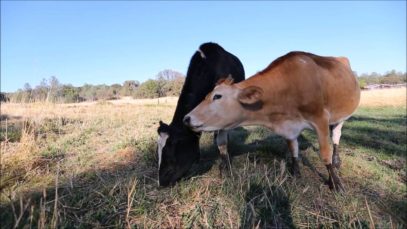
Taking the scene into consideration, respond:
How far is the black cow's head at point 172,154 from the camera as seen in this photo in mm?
5301

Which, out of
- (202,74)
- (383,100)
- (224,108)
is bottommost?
(383,100)

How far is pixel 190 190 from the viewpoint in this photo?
16.4 ft

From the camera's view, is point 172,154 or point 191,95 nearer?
point 172,154

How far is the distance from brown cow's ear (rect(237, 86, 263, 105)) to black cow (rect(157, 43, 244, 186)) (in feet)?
1.62

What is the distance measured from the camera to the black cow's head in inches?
209

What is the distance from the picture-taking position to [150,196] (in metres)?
4.64

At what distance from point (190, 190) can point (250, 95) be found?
5.03ft

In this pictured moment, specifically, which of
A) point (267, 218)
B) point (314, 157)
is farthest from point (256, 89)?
point (314, 157)

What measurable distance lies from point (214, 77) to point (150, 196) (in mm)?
2541

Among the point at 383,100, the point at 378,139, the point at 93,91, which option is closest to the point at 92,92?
the point at 93,91

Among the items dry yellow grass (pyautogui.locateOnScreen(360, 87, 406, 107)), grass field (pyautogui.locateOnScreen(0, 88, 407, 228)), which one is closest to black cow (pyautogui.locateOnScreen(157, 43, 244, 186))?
grass field (pyautogui.locateOnScreen(0, 88, 407, 228))

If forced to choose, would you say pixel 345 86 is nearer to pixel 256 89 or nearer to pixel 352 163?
pixel 352 163

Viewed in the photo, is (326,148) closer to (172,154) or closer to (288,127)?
(288,127)

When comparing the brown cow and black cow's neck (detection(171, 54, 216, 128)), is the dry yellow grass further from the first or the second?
black cow's neck (detection(171, 54, 216, 128))
